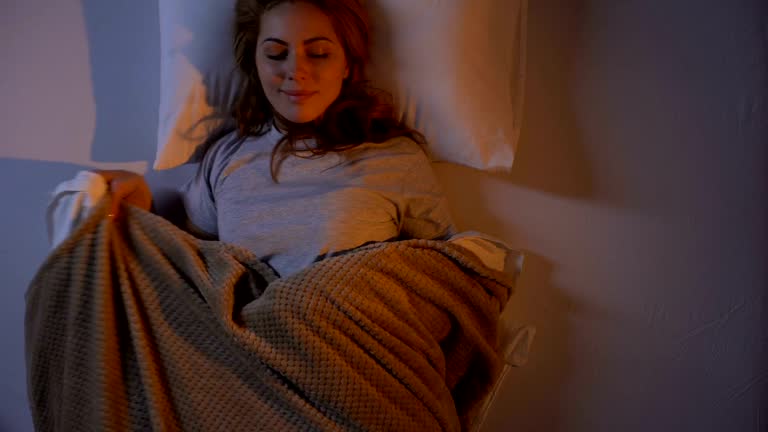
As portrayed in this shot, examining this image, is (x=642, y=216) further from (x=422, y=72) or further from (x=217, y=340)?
A: (x=217, y=340)

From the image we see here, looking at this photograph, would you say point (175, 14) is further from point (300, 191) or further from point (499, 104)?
point (499, 104)

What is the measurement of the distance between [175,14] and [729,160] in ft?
3.18

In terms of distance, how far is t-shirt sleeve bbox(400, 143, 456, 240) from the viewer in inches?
35.4

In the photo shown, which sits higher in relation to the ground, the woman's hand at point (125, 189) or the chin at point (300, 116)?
the chin at point (300, 116)

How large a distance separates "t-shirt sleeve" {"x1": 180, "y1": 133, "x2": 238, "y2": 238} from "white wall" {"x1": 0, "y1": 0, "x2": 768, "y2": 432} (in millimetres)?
255

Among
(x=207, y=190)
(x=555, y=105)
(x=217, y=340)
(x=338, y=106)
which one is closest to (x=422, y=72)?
(x=338, y=106)

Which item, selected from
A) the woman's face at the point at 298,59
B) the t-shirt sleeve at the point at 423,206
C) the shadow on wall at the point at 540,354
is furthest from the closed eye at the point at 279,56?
the shadow on wall at the point at 540,354

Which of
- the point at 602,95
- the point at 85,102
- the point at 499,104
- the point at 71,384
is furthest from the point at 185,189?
the point at 602,95

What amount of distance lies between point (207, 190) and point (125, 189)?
0.16 m

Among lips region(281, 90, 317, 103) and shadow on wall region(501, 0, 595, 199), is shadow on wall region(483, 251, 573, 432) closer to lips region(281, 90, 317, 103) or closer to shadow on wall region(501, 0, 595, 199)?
shadow on wall region(501, 0, 595, 199)

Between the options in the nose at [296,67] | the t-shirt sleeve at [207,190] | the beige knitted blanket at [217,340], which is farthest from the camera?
the t-shirt sleeve at [207,190]

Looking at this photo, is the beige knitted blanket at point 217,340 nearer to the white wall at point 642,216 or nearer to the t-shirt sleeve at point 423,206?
the t-shirt sleeve at point 423,206

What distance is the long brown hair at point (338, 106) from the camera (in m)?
0.88

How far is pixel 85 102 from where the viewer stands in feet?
3.38
